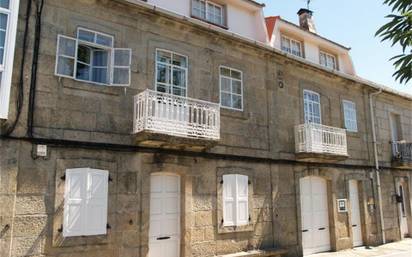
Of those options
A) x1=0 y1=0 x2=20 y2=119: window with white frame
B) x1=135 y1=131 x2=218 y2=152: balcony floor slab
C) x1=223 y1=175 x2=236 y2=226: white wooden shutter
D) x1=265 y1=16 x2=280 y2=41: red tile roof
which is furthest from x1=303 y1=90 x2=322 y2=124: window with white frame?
x1=0 y1=0 x2=20 y2=119: window with white frame

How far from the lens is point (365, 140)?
53.4ft

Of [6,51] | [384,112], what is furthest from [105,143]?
[384,112]

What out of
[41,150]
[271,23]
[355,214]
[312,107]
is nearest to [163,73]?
[41,150]

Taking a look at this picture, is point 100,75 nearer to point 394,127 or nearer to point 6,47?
point 6,47

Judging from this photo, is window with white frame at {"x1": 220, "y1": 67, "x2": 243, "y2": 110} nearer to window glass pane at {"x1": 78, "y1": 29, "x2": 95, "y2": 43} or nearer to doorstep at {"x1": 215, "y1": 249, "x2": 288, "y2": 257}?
window glass pane at {"x1": 78, "y1": 29, "x2": 95, "y2": 43}

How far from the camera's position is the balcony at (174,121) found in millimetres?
8867

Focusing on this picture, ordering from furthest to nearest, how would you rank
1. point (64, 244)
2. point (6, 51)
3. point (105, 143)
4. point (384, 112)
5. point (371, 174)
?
point (384, 112) → point (371, 174) → point (105, 143) → point (64, 244) → point (6, 51)

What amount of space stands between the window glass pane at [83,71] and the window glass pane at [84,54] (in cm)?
13

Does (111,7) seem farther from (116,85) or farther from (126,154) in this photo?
(126,154)

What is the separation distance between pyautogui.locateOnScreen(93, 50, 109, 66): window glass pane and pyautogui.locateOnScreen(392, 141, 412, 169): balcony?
14.2 metres

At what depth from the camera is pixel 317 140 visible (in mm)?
12938

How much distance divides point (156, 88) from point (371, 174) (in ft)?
36.3

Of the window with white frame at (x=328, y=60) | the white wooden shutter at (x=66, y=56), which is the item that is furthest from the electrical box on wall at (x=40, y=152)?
the window with white frame at (x=328, y=60)

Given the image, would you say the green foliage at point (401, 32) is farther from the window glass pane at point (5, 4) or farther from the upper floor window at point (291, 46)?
the upper floor window at point (291, 46)
